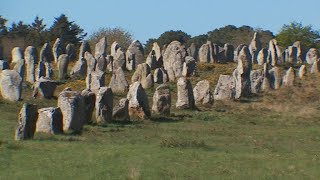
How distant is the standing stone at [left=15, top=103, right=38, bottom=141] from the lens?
25.0 m

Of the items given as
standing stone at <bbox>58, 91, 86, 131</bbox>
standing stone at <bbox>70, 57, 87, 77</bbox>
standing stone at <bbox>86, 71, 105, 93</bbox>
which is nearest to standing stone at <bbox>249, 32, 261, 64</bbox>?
standing stone at <bbox>70, 57, 87, 77</bbox>

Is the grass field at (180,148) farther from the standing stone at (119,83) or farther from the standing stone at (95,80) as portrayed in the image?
the standing stone at (119,83)

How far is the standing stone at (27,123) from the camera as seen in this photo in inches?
984

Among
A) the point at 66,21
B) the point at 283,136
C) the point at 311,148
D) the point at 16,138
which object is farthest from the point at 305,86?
the point at 66,21

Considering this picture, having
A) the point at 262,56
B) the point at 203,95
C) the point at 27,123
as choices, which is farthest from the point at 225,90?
the point at 27,123

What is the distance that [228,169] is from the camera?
63.5 ft

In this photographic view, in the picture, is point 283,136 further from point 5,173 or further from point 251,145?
point 5,173

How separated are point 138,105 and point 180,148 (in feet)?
38.9

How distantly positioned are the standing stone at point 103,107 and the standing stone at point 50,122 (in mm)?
4594

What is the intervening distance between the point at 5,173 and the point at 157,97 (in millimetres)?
17827

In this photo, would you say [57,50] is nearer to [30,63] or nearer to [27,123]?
[30,63]

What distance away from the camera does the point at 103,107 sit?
32.2 meters

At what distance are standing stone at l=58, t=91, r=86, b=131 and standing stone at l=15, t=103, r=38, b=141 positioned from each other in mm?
3120

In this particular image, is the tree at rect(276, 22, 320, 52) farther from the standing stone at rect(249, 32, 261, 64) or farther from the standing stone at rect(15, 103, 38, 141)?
the standing stone at rect(15, 103, 38, 141)
